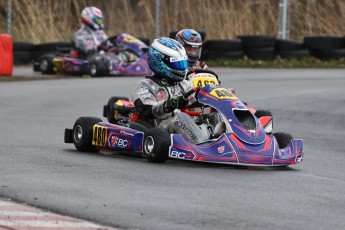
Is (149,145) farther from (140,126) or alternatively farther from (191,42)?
(191,42)

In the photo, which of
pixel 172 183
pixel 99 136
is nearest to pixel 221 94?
pixel 99 136

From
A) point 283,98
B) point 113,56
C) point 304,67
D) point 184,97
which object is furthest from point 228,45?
point 184,97

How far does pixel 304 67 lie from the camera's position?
23.2m

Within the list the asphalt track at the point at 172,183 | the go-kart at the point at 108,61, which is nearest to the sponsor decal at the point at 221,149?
the asphalt track at the point at 172,183

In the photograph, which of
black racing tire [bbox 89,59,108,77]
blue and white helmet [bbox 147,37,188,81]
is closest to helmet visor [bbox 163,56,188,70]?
blue and white helmet [bbox 147,37,188,81]

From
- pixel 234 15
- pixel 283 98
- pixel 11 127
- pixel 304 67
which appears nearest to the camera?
pixel 11 127

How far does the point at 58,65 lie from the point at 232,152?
12996 millimetres

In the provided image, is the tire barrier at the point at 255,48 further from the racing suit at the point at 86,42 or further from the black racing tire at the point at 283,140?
the black racing tire at the point at 283,140

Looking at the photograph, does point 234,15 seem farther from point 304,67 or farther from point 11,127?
point 11,127

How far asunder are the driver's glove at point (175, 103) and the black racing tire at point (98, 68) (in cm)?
1166

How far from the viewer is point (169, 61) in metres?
9.66

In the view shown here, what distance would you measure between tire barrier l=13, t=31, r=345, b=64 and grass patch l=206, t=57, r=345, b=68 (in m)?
0.11

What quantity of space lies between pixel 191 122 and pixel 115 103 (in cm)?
170

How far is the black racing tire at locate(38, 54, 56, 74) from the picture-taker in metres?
21.1
